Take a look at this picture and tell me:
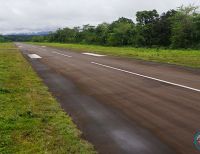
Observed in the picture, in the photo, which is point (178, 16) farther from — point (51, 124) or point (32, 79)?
point (51, 124)

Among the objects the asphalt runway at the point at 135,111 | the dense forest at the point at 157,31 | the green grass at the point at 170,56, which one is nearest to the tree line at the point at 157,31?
the dense forest at the point at 157,31

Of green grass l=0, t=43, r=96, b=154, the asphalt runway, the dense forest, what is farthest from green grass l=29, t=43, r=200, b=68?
the dense forest

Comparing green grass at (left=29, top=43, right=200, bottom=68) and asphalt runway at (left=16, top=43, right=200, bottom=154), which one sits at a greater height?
asphalt runway at (left=16, top=43, right=200, bottom=154)

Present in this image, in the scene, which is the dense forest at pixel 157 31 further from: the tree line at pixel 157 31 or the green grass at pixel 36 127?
the green grass at pixel 36 127

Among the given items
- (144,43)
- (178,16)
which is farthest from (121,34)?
(178,16)

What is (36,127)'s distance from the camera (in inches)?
275

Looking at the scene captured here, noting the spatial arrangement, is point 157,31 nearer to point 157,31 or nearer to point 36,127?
point 157,31

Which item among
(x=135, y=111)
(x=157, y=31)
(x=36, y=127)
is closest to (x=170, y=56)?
(x=135, y=111)

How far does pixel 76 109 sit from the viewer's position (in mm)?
8672

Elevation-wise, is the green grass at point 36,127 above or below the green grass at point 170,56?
above

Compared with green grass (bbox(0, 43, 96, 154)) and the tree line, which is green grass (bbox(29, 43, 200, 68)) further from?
the tree line

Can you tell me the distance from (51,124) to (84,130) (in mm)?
921

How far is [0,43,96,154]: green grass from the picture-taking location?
576 cm

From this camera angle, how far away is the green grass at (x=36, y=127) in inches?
227
